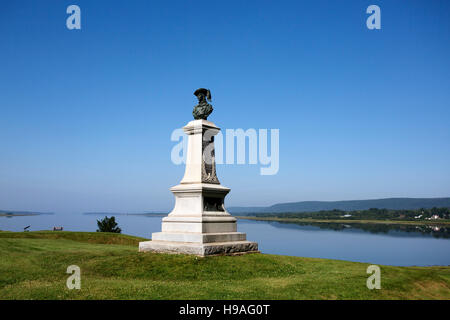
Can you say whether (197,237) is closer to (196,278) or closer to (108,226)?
(196,278)

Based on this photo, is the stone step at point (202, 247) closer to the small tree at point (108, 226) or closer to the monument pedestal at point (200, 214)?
the monument pedestal at point (200, 214)

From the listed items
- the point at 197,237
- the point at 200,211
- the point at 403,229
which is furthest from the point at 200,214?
the point at 403,229

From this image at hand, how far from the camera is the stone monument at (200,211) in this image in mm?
14977

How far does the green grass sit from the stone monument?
0.77m

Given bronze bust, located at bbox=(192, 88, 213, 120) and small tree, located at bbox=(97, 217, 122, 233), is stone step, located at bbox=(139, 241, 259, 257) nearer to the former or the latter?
bronze bust, located at bbox=(192, 88, 213, 120)

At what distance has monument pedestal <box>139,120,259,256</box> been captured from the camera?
49.0 ft

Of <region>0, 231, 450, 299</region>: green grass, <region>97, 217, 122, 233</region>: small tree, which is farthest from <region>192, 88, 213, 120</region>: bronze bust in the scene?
<region>97, 217, 122, 233</region>: small tree

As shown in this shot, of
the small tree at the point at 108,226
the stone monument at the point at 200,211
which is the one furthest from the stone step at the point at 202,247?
the small tree at the point at 108,226

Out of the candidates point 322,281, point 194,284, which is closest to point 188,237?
point 194,284

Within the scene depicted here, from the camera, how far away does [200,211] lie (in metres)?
15.7

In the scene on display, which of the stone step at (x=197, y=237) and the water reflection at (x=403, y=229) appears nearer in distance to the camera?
the stone step at (x=197, y=237)

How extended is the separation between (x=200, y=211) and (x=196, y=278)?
420cm

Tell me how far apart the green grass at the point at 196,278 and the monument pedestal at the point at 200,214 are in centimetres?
73
